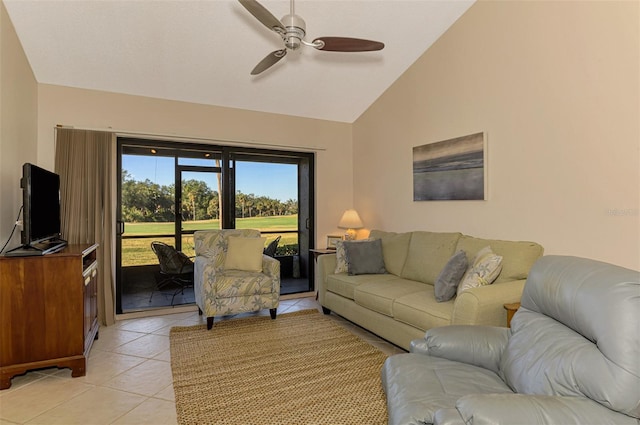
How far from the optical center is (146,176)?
434 centimetres

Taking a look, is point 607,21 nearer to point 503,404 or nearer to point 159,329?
point 503,404

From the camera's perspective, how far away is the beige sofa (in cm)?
240

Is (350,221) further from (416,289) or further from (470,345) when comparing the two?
(470,345)

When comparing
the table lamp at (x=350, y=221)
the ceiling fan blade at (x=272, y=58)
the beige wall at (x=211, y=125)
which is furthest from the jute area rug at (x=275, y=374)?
the ceiling fan blade at (x=272, y=58)

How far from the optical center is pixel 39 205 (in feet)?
9.18

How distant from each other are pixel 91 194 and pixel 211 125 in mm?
1599

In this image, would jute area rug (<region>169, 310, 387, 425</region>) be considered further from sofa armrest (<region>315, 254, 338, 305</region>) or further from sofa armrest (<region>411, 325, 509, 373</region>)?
sofa armrest (<region>411, 325, 509, 373</region>)

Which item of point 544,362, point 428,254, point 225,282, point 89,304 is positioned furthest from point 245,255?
point 544,362

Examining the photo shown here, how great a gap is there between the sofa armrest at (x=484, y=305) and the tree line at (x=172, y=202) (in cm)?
323

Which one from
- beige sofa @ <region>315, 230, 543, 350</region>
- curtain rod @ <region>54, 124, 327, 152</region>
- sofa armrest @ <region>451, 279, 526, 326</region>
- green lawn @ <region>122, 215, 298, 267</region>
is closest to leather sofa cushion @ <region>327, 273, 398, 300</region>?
beige sofa @ <region>315, 230, 543, 350</region>

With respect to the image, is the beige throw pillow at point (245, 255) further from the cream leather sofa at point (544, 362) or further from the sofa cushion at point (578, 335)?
the sofa cushion at point (578, 335)

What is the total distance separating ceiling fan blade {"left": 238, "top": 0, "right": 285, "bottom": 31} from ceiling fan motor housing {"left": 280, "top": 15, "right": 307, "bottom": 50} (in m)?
0.04

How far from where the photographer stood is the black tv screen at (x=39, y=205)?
99.3 inches

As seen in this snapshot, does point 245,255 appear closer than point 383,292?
No
